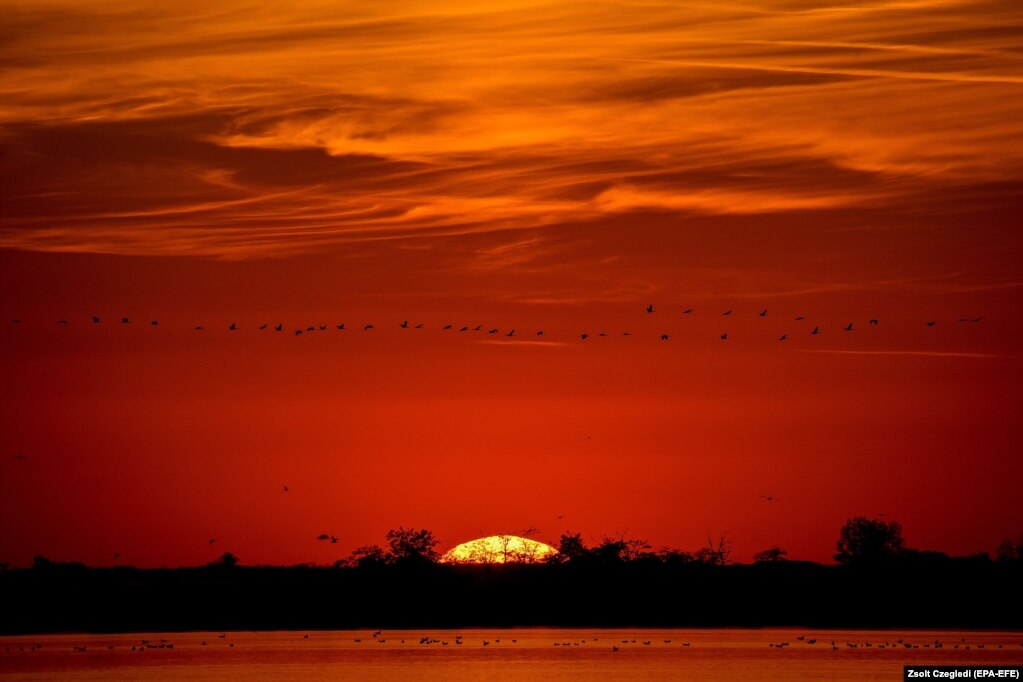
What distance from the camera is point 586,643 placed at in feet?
295

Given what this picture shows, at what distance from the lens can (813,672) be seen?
232 feet

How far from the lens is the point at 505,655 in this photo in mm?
82312

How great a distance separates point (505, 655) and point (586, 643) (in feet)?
28.6

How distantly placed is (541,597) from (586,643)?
24.7 metres

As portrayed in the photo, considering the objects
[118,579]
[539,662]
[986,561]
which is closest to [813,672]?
[539,662]

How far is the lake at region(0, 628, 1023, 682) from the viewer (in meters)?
71.2

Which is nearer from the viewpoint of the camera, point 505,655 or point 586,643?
point 505,655

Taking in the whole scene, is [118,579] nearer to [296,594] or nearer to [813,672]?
[296,594]

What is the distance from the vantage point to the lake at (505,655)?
71.2 metres

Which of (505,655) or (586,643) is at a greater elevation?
(586,643)

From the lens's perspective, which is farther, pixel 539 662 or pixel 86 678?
pixel 539 662

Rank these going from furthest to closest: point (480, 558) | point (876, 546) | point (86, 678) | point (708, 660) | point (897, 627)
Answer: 1. point (876, 546)
2. point (480, 558)
3. point (897, 627)
4. point (708, 660)
5. point (86, 678)

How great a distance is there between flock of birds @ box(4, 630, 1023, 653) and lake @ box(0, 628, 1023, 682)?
9 centimetres

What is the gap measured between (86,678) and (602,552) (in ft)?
204
